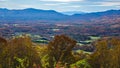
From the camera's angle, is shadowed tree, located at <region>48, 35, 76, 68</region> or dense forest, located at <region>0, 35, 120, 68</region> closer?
dense forest, located at <region>0, 35, 120, 68</region>

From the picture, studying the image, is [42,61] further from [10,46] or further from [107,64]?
[107,64]

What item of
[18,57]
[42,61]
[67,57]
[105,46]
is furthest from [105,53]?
[18,57]

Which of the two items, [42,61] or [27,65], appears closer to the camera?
[27,65]

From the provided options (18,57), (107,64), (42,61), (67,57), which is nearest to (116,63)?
(107,64)

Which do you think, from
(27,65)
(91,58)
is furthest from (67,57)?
(27,65)

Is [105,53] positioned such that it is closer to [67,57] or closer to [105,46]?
[105,46]

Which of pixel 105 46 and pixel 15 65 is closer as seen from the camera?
pixel 15 65

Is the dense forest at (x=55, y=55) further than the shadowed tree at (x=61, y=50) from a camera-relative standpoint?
No

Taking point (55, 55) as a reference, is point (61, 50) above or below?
above

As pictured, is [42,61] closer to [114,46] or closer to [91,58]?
[91,58]
